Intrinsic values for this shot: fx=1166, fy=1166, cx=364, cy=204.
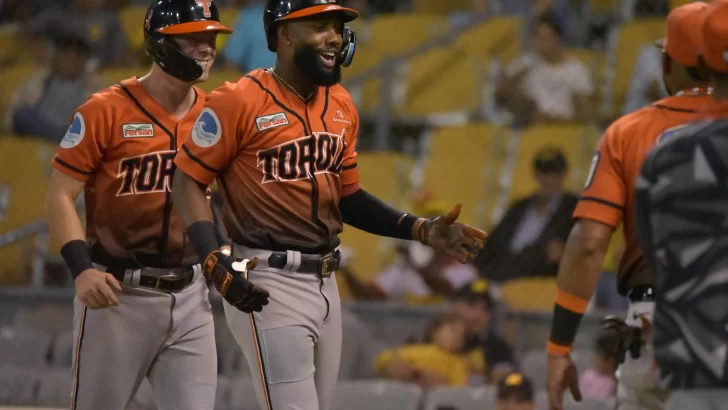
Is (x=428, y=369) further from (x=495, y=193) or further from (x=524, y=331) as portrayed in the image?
(x=495, y=193)

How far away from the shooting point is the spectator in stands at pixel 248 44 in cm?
908

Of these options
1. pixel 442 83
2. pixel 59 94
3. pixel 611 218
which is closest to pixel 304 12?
pixel 611 218

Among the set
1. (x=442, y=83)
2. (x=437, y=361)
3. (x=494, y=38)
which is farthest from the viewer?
(x=494, y=38)

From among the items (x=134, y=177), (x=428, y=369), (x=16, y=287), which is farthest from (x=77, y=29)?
(x=134, y=177)

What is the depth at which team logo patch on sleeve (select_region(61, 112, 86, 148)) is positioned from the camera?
158 inches

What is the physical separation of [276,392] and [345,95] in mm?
1108

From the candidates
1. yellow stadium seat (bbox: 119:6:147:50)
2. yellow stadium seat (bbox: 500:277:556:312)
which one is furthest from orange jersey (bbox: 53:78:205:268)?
yellow stadium seat (bbox: 119:6:147:50)

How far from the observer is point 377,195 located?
Result: 7820mm

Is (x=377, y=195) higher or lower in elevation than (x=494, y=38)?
lower

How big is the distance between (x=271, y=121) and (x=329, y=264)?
0.51 metres

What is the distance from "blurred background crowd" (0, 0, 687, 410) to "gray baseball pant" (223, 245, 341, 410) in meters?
2.18

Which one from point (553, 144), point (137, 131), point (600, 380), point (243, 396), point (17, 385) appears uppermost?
point (137, 131)

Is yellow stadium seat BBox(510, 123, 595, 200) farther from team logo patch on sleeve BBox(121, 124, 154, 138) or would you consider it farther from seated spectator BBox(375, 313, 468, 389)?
team logo patch on sleeve BBox(121, 124, 154, 138)

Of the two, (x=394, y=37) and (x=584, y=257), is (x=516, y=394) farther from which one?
(x=394, y=37)
